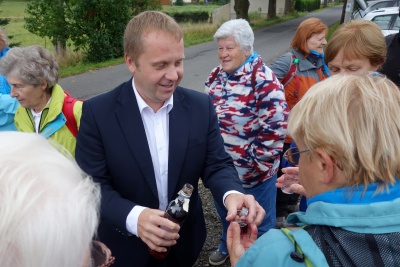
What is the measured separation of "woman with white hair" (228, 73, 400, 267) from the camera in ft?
3.88

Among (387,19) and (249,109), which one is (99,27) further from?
(249,109)

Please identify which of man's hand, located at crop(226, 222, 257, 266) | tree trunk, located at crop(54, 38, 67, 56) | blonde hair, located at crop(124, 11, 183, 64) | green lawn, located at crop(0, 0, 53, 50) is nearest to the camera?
man's hand, located at crop(226, 222, 257, 266)

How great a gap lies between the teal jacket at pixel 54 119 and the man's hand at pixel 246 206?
4.37 ft

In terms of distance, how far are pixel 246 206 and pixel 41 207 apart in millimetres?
1070

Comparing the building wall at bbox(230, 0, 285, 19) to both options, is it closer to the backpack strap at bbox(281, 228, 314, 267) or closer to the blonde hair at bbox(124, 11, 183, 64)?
the blonde hair at bbox(124, 11, 183, 64)

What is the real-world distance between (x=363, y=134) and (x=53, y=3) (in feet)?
50.3

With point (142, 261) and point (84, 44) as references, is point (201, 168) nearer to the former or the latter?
point (142, 261)

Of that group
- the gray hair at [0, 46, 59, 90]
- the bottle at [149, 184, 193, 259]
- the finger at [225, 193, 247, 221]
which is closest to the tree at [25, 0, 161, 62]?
the gray hair at [0, 46, 59, 90]

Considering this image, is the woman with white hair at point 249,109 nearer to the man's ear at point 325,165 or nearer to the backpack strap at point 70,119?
the backpack strap at point 70,119

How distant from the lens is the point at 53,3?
14.7 meters

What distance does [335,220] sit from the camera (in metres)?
1.21

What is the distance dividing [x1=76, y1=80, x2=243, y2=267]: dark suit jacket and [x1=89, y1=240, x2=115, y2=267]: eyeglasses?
1.69ft

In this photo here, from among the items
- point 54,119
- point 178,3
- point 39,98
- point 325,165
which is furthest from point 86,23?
point 178,3

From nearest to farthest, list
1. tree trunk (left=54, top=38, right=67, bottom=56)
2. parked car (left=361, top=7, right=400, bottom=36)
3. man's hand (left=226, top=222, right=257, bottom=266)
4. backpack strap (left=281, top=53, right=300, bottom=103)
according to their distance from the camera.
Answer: man's hand (left=226, top=222, right=257, bottom=266) → backpack strap (left=281, top=53, right=300, bottom=103) → parked car (left=361, top=7, right=400, bottom=36) → tree trunk (left=54, top=38, right=67, bottom=56)
